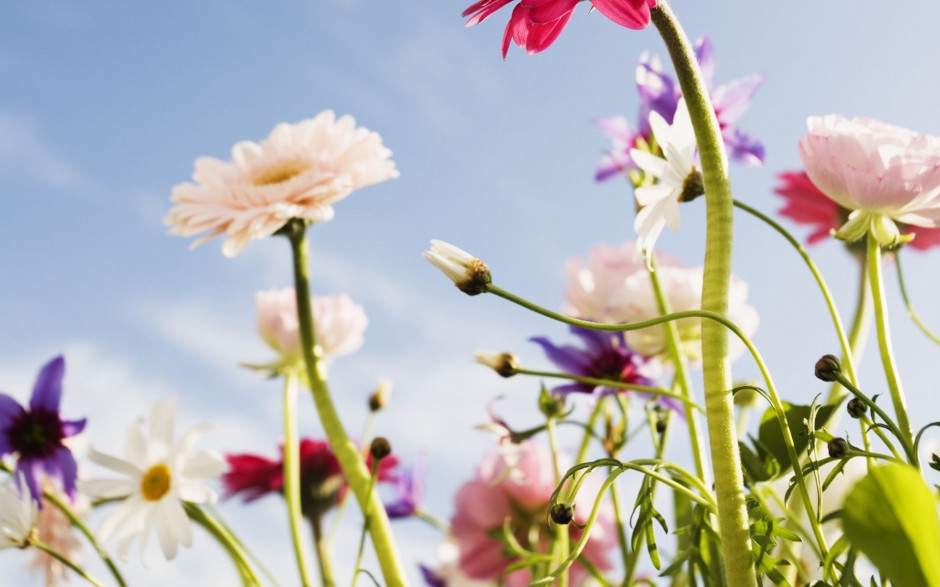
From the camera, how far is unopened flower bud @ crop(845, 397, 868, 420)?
335 millimetres

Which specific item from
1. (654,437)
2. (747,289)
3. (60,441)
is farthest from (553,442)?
(60,441)

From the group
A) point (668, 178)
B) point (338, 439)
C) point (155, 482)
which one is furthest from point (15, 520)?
point (668, 178)

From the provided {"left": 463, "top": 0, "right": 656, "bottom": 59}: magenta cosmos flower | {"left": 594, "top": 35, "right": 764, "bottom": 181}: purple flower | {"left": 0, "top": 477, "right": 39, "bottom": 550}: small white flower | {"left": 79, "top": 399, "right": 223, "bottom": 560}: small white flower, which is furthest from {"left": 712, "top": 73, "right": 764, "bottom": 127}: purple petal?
{"left": 0, "top": 477, "right": 39, "bottom": 550}: small white flower

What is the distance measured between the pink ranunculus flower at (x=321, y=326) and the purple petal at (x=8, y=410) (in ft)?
0.56

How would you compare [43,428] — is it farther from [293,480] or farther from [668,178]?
[668,178]

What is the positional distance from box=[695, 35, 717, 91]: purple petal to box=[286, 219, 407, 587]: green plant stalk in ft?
0.84

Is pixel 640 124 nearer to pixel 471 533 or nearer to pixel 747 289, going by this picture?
pixel 747 289

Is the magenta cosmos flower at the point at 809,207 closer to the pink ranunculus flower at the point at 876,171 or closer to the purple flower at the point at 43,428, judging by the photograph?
the pink ranunculus flower at the point at 876,171

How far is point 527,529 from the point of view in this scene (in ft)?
2.35

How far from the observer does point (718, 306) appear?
1.03ft

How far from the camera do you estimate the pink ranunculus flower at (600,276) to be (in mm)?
664

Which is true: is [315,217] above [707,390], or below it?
above

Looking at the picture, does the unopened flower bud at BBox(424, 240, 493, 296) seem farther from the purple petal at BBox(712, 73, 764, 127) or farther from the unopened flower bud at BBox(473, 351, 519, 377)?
the purple petal at BBox(712, 73, 764, 127)

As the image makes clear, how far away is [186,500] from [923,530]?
1.44ft
